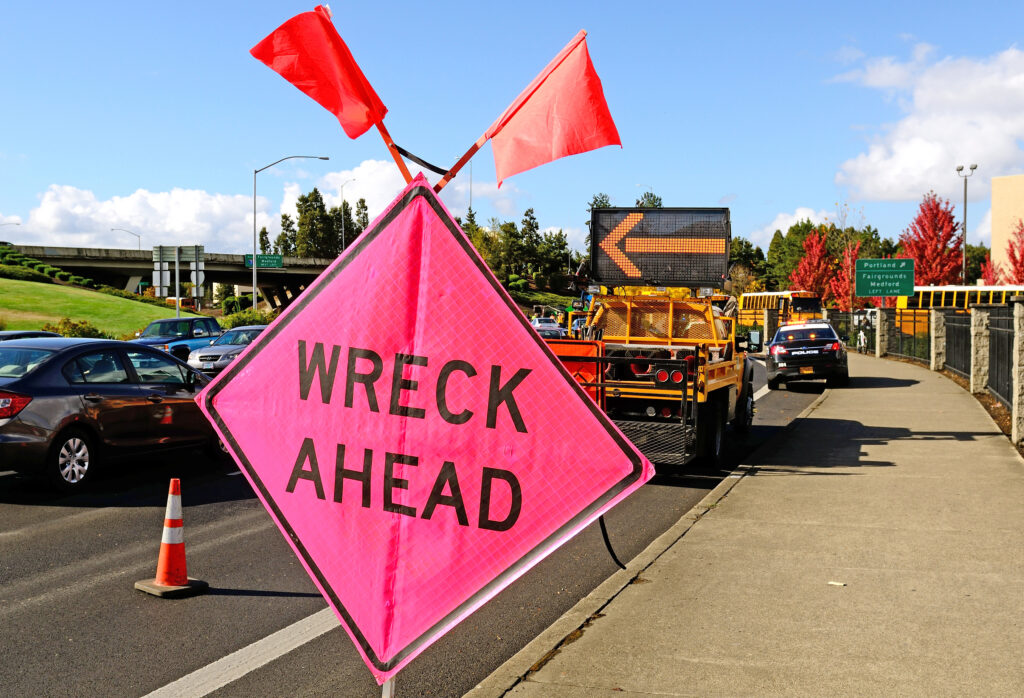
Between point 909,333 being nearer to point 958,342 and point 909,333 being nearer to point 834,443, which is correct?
point 958,342

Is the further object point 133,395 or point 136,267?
point 136,267

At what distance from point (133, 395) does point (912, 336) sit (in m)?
32.2

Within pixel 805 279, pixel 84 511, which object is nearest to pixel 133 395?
pixel 84 511

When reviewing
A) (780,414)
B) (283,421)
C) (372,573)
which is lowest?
(780,414)

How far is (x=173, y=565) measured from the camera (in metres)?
6.70

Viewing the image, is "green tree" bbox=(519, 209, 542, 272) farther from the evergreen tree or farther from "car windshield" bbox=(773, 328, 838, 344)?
"car windshield" bbox=(773, 328, 838, 344)

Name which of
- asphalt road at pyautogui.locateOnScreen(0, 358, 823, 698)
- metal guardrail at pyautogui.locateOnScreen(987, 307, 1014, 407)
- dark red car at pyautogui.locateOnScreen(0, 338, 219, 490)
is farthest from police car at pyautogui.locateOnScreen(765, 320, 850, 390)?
dark red car at pyautogui.locateOnScreen(0, 338, 219, 490)

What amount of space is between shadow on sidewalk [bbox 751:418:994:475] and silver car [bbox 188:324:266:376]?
533 inches

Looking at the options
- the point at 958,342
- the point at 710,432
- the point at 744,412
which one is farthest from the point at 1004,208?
the point at 710,432

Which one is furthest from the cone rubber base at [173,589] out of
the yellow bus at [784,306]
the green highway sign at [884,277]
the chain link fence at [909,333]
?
the green highway sign at [884,277]

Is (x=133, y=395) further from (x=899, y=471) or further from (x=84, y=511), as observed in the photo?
(x=899, y=471)

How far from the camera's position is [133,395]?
36.0 feet

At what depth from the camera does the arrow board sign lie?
44.1 ft

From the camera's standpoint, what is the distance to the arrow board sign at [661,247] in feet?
44.1
